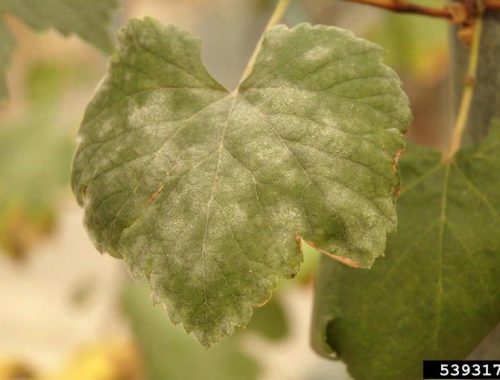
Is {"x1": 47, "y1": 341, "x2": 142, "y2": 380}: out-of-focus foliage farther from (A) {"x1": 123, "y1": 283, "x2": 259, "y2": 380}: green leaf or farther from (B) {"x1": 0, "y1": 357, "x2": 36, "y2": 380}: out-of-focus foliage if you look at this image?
(A) {"x1": 123, "y1": 283, "x2": 259, "y2": 380}: green leaf

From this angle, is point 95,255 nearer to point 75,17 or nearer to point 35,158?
point 35,158

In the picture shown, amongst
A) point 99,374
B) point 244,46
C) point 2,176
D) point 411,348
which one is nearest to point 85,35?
point 411,348

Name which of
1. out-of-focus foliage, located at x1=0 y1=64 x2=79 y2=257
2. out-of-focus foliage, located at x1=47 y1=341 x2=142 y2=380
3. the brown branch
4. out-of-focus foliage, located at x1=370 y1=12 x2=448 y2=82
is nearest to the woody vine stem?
the brown branch

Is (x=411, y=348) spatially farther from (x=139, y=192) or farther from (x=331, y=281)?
(x=139, y=192)

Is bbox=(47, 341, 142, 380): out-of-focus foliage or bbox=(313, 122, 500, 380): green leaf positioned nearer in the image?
bbox=(313, 122, 500, 380): green leaf

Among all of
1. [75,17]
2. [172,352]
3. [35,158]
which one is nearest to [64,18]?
[75,17]

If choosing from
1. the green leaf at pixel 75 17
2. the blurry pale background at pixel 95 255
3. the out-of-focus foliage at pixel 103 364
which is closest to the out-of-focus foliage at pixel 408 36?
the blurry pale background at pixel 95 255

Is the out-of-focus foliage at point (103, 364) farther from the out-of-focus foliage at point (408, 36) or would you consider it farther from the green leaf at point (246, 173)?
the green leaf at point (246, 173)
